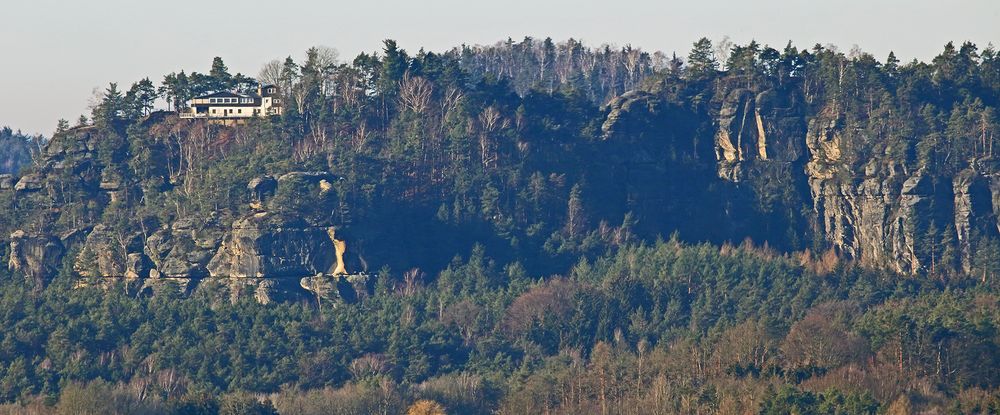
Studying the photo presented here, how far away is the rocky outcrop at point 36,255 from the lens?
7726 inches

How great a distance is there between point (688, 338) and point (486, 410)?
15.8 m

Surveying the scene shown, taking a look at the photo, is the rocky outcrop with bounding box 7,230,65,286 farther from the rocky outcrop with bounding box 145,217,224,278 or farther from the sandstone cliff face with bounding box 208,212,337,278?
the sandstone cliff face with bounding box 208,212,337,278

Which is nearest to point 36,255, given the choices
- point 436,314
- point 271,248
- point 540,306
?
point 271,248

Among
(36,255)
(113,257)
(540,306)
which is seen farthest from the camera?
(36,255)

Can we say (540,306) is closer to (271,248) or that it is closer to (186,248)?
(271,248)

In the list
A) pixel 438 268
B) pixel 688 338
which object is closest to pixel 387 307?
pixel 438 268

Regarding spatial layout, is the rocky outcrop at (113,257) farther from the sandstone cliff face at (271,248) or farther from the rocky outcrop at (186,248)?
the sandstone cliff face at (271,248)

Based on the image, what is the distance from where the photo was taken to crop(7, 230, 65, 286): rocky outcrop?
196m

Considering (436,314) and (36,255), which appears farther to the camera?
(36,255)

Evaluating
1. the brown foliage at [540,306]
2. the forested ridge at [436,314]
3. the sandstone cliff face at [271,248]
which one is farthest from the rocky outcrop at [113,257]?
the brown foliage at [540,306]

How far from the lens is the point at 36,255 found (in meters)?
197

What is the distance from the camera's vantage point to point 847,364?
16762 centimetres

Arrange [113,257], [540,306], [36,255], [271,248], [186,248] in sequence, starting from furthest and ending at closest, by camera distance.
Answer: [36,255], [113,257], [186,248], [271,248], [540,306]

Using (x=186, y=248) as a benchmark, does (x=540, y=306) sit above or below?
below
